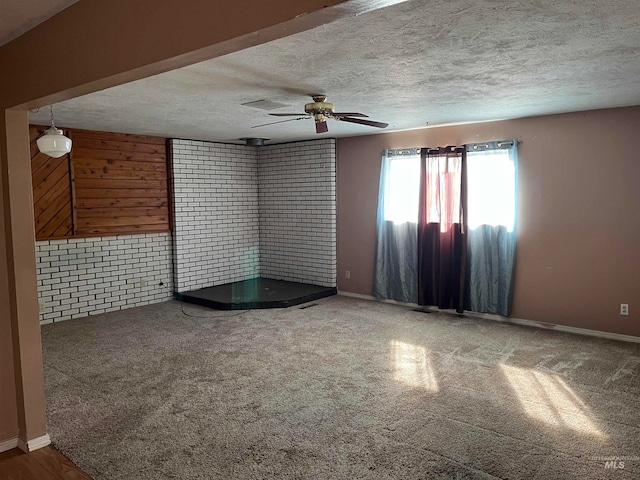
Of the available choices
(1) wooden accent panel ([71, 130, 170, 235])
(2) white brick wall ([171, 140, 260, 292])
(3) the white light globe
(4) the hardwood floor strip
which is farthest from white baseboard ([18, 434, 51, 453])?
(2) white brick wall ([171, 140, 260, 292])

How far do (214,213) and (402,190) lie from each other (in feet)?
9.58

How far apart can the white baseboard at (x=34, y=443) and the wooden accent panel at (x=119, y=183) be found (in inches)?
135

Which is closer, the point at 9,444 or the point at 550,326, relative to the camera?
the point at 9,444

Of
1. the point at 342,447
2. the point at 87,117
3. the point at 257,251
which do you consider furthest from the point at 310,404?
the point at 257,251

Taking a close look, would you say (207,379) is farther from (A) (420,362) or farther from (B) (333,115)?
(B) (333,115)

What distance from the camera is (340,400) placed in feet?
11.4

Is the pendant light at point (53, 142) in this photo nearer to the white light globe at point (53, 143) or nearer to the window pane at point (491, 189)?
the white light globe at point (53, 143)

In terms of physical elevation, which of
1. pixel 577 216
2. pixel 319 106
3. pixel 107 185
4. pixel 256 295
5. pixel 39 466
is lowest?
pixel 39 466

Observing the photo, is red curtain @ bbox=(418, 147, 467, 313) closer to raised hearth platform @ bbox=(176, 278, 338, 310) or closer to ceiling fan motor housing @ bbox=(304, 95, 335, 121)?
raised hearth platform @ bbox=(176, 278, 338, 310)

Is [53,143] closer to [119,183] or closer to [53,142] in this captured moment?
[53,142]

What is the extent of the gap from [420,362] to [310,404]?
1272 millimetres

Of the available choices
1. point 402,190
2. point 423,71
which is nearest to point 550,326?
point 402,190

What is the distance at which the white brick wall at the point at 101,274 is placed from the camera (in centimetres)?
561

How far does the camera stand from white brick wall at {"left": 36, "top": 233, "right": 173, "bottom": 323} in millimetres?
5609
